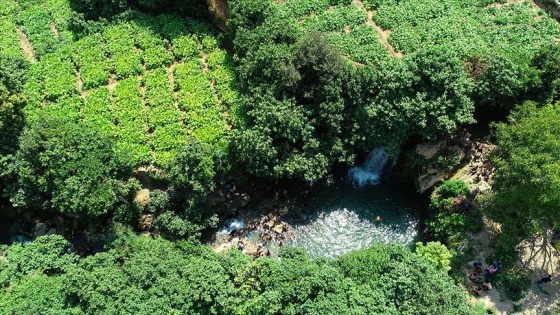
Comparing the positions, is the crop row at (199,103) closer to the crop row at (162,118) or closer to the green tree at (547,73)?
the crop row at (162,118)

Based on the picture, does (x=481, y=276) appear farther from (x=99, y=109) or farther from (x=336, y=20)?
(x=99, y=109)

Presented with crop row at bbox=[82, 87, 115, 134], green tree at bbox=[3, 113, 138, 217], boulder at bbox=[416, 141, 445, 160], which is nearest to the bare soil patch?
crop row at bbox=[82, 87, 115, 134]

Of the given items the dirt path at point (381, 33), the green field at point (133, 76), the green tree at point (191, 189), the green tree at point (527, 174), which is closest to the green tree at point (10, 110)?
the green field at point (133, 76)

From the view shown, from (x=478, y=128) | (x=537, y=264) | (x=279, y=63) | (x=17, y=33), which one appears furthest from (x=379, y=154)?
(x=17, y=33)

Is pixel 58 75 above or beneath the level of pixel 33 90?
above

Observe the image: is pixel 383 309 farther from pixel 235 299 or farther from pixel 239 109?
pixel 239 109

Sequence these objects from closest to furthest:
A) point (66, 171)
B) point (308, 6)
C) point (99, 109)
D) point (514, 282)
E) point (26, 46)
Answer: point (66, 171) → point (514, 282) → point (99, 109) → point (308, 6) → point (26, 46)

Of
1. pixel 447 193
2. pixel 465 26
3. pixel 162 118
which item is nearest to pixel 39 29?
pixel 162 118

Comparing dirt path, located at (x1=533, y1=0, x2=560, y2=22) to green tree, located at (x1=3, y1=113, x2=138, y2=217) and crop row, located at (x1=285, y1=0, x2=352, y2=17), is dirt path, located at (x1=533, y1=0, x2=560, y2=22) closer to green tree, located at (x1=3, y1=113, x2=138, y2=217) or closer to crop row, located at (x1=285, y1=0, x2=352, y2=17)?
crop row, located at (x1=285, y1=0, x2=352, y2=17)
